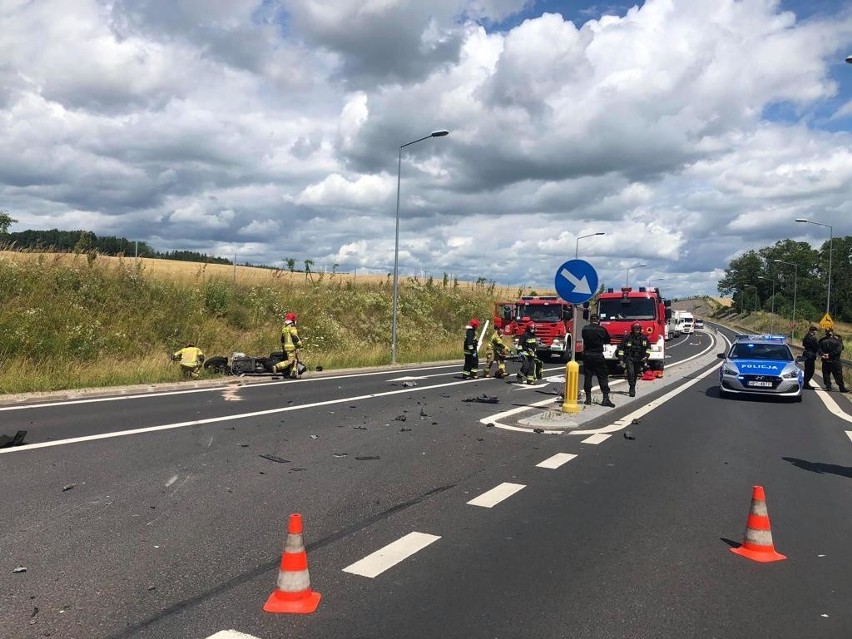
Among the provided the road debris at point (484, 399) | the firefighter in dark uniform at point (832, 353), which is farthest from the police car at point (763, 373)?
the road debris at point (484, 399)

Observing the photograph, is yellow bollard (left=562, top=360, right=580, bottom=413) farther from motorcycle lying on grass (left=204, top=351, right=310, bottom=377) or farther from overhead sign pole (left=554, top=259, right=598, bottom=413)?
motorcycle lying on grass (left=204, top=351, right=310, bottom=377)

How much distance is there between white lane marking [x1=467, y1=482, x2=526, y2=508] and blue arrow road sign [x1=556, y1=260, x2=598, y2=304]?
5.12m

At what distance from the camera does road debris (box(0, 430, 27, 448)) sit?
786 cm

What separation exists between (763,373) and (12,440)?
1483cm

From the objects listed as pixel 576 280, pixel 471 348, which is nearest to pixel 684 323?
pixel 471 348

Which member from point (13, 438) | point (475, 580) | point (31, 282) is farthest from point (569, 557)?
point (31, 282)

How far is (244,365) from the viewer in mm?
17344

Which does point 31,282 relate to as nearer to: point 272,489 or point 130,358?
point 130,358

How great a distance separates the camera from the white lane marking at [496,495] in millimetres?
6039

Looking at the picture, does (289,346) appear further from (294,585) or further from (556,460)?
(294,585)

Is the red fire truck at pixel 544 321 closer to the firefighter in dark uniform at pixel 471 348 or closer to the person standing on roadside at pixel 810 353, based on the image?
the firefighter in dark uniform at pixel 471 348

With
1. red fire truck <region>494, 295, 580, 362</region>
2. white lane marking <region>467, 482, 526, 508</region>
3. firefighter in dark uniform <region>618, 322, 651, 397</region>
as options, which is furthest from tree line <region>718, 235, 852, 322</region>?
white lane marking <region>467, 482, 526, 508</region>

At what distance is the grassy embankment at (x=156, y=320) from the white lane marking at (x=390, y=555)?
11.1m

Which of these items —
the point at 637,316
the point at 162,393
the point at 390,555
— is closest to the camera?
the point at 390,555
